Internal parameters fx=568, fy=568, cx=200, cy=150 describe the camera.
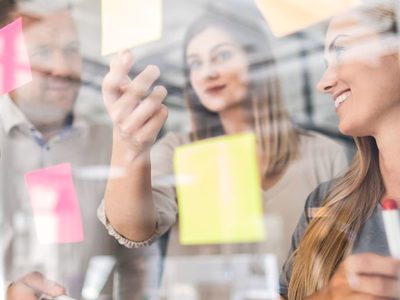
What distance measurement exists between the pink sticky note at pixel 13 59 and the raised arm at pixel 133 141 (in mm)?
334

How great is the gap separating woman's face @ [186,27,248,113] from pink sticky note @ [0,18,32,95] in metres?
0.46

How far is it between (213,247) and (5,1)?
2.93 ft

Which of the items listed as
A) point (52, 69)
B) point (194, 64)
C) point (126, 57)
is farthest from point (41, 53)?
point (194, 64)

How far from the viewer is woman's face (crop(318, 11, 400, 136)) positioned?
79cm

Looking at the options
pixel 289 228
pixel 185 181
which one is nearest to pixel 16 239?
pixel 185 181

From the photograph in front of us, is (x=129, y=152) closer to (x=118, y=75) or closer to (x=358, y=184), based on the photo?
(x=118, y=75)

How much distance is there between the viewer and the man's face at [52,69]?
130 cm

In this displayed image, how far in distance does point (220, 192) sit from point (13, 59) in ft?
2.25

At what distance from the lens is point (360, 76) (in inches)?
32.4

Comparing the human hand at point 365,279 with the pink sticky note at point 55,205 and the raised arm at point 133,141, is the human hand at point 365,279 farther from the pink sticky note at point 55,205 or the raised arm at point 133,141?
the pink sticky note at point 55,205

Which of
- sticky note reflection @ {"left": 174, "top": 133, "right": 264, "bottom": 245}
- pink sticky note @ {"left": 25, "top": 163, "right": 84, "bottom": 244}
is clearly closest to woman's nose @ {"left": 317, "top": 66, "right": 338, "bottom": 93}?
sticky note reflection @ {"left": 174, "top": 133, "right": 264, "bottom": 245}

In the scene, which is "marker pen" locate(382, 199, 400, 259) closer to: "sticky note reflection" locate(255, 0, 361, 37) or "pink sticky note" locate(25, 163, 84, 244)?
"sticky note reflection" locate(255, 0, 361, 37)

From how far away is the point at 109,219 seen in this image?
112 centimetres

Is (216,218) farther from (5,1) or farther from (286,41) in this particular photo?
(5,1)
